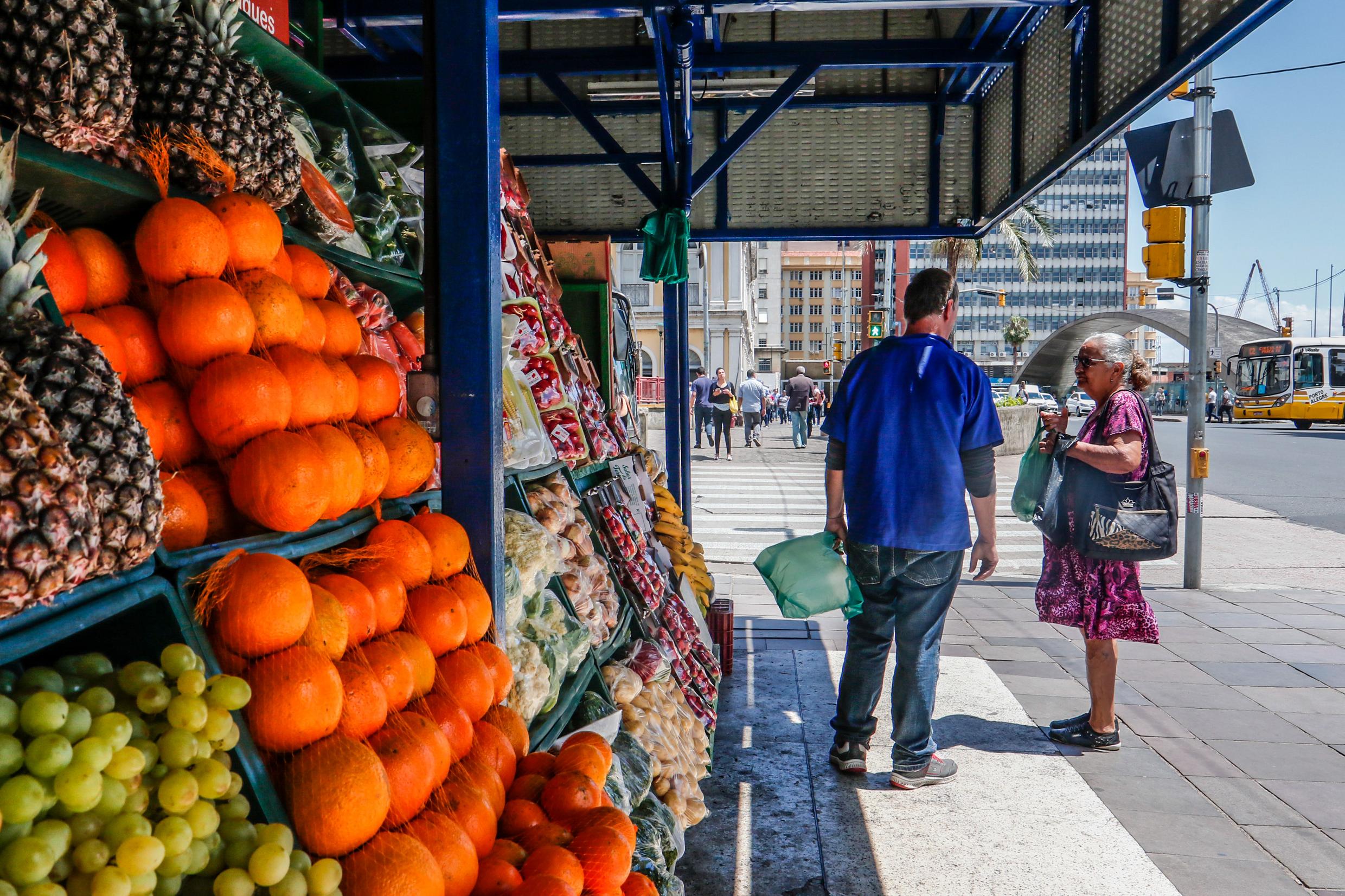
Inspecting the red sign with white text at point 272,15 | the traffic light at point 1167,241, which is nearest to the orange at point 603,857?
the red sign with white text at point 272,15

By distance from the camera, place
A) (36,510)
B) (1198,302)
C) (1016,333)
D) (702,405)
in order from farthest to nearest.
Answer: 1. (1016,333)
2. (702,405)
3. (1198,302)
4. (36,510)

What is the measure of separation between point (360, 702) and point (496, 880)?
41 centimetres

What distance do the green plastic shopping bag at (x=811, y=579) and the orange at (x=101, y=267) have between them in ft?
9.79

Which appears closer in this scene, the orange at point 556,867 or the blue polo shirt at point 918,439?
the orange at point 556,867

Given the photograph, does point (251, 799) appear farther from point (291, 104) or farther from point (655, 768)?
point (291, 104)

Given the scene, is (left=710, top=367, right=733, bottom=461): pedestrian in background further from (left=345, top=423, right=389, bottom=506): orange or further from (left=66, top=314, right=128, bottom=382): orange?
(left=66, top=314, right=128, bottom=382): orange

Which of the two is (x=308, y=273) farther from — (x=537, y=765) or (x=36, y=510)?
(x=537, y=765)

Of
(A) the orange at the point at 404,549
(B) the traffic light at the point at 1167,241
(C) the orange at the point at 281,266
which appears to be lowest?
(A) the orange at the point at 404,549

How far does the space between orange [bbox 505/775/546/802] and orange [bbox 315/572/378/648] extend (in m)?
0.48

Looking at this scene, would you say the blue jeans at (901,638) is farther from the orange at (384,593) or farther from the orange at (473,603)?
the orange at (384,593)

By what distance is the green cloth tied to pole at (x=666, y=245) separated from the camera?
18.5 ft

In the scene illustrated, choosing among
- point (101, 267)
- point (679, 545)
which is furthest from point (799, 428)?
point (101, 267)

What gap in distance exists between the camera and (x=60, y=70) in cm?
129

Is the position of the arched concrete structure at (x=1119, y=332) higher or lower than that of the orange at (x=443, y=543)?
higher
